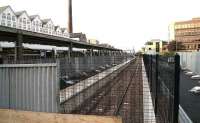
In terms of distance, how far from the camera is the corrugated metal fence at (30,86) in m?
7.86

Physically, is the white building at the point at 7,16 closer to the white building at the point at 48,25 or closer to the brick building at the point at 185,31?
the white building at the point at 48,25

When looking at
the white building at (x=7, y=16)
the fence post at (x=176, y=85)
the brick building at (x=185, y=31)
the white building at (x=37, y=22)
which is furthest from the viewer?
the brick building at (x=185, y=31)

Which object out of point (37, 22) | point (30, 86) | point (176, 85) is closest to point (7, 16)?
point (37, 22)

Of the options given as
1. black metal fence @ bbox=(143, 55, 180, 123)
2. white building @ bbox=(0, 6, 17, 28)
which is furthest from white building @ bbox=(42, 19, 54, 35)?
black metal fence @ bbox=(143, 55, 180, 123)

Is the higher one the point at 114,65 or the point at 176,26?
the point at 176,26

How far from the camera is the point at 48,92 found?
7.92 meters

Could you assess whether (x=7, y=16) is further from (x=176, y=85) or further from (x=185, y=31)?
(x=185, y=31)

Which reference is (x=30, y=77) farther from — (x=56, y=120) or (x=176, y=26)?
(x=176, y=26)

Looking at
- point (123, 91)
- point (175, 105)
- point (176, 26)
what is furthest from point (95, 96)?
point (176, 26)

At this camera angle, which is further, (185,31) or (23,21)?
(185,31)

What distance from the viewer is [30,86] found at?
8.20m

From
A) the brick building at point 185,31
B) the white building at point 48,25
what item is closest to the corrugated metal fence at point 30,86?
the white building at point 48,25

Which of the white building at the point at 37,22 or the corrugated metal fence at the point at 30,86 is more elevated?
the white building at the point at 37,22

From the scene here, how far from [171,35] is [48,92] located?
422 ft
